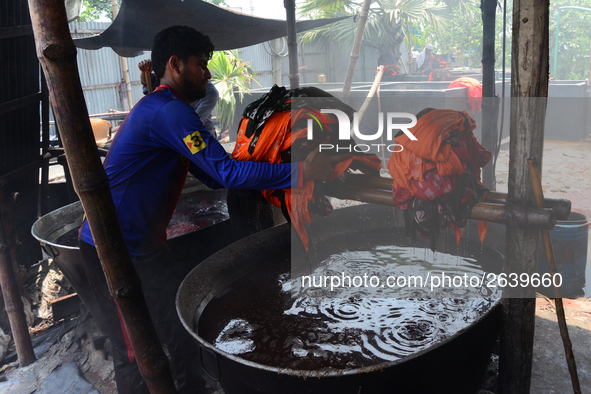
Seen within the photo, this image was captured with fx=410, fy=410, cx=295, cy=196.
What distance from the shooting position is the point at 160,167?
2.25 meters

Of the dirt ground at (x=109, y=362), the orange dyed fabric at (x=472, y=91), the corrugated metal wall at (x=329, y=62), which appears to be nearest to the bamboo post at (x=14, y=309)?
the dirt ground at (x=109, y=362)

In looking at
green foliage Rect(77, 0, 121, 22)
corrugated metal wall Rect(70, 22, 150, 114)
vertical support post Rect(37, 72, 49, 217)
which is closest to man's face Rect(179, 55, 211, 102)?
vertical support post Rect(37, 72, 49, 217)

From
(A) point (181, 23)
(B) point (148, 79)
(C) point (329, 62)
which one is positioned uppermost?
(C) point (329, 62)

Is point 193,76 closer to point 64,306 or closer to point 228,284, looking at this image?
point 228,284

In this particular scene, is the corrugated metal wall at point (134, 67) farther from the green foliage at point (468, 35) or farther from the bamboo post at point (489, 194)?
the bamboo post at point (489, 194)

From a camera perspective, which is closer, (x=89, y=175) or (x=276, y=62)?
(x=89, y=175)

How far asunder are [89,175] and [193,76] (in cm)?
90

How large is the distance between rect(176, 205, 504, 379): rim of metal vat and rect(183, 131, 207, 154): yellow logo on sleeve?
79cm

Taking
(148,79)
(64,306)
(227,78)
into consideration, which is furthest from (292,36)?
(227,78)

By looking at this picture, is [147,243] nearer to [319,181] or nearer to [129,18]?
[319,181]

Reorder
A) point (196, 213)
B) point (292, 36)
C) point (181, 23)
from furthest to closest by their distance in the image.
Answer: point (181, 23)
point (292, 36)
point (196, 213)

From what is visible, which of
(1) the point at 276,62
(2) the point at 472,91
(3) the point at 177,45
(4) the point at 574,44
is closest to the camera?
(3) the point at 177,45

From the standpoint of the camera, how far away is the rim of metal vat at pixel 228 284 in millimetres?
1577

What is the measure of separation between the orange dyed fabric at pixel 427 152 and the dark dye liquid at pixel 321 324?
744mm
